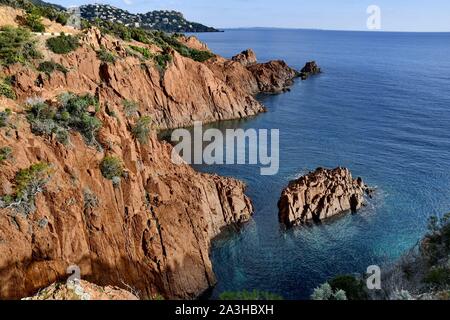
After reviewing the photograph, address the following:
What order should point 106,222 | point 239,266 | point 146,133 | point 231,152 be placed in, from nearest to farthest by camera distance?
point 106,222 < point 239,266 < point 146,133 < point 231,152

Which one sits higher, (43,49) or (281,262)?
(43,49)

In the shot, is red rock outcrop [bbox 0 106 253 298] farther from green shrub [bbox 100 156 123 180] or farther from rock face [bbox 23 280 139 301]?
rock face [bbox 23 280 139 301]

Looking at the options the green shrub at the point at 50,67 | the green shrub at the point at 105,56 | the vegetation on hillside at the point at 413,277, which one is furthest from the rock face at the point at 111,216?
the green shrub at the point at 105,56

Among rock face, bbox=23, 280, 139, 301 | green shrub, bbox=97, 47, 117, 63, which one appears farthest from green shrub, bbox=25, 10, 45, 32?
rock face, bbox=23, 280, 139, 301

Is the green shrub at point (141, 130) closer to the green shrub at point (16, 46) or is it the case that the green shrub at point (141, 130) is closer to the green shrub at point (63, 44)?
the green shrub at point (16, 46)

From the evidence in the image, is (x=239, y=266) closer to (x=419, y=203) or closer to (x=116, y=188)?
(x=116, y=188)

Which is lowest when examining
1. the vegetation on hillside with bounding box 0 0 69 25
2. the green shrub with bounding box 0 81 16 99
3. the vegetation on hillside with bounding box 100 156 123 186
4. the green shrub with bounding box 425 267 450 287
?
the green shrub with bounding box 425 267 450 287

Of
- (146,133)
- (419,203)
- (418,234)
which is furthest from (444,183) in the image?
(146,133)
